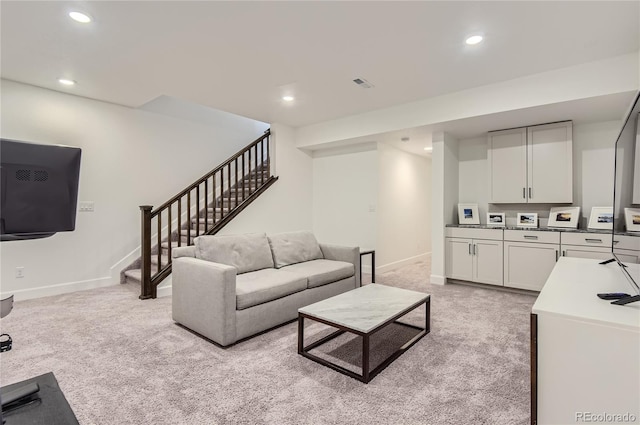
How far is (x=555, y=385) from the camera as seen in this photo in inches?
48.4

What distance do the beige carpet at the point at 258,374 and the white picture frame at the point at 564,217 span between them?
61.9 inches

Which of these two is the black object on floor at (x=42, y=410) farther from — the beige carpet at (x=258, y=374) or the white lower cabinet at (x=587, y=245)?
the white lower cabinet at (x=587, y=245)

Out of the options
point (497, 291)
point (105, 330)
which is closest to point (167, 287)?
point (105, 330)

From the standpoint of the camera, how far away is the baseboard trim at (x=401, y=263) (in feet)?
17.5

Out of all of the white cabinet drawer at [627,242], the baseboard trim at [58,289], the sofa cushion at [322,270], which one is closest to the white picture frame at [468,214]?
the sofa cushion at [322,270]

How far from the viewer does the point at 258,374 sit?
6.79ft

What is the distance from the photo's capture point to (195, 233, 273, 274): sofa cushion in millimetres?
3025

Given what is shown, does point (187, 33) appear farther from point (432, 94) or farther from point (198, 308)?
point (432, 94)

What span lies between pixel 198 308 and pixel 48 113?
127 inches

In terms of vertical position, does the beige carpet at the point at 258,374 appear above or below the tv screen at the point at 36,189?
below

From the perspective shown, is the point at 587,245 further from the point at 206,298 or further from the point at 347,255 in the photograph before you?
the point at 206,298

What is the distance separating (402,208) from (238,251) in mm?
3555

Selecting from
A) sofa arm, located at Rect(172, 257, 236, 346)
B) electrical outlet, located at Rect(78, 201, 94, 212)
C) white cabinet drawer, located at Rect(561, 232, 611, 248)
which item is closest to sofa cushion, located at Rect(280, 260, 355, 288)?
sofa arm, located at Rect(172, 257, 236, 346)

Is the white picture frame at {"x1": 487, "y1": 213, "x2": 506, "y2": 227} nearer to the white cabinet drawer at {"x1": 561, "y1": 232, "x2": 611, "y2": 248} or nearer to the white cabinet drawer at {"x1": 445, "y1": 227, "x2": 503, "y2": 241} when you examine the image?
the white cabinet drawer at {"x1": 445, "y1": 227, "x2": 503, "y2": 241}
